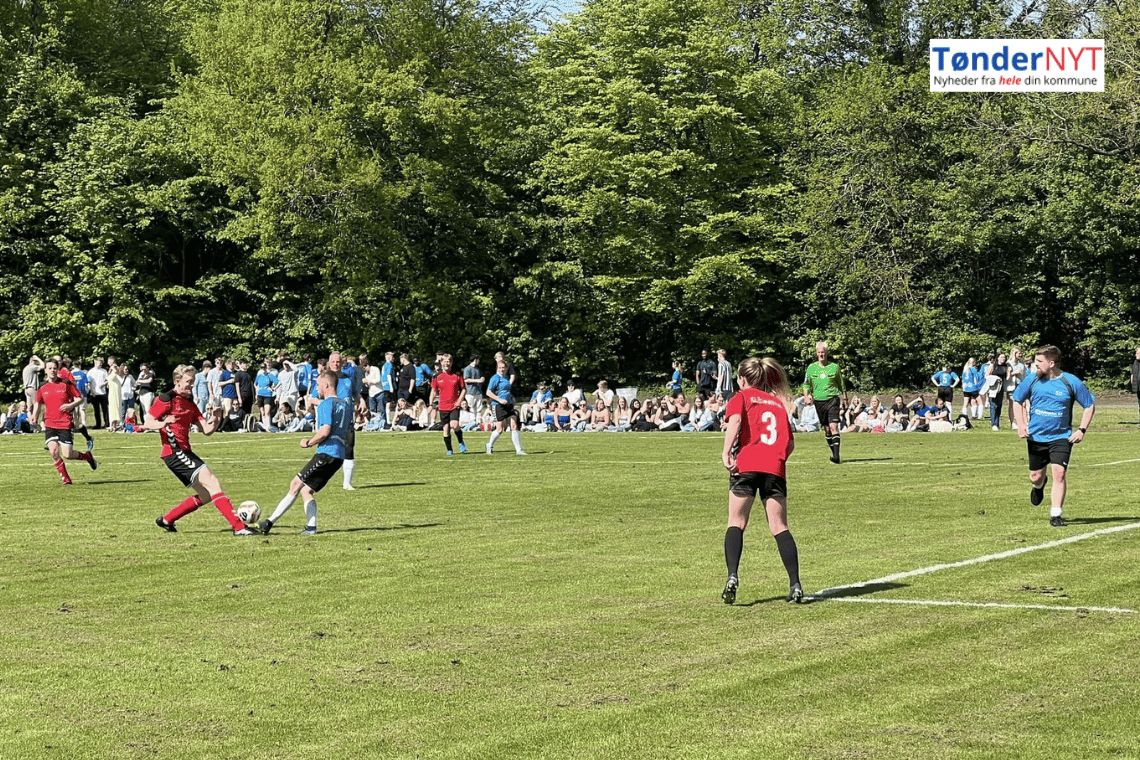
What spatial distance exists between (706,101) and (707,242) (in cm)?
489

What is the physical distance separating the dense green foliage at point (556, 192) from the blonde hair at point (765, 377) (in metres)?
38.7

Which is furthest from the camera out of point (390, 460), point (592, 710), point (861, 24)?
point (861, 24)

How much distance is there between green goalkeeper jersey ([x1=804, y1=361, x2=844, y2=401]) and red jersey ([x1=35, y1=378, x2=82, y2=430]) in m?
11.7

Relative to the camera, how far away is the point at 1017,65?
49.3 metres

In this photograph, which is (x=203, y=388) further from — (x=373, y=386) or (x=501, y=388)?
(x=501, y=388)

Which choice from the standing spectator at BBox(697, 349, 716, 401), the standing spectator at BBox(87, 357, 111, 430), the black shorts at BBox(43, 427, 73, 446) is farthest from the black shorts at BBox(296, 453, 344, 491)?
the standing spectator at BBox(87, 357, 111, 430)

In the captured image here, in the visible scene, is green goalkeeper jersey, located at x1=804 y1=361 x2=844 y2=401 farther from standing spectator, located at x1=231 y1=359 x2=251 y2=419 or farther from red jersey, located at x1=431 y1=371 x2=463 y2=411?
standing spectator, located at x1=231 y1=359 x2=251 y2=419

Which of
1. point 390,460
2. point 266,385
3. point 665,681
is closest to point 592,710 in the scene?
point 665,681

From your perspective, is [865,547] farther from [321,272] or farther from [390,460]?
[321,272]

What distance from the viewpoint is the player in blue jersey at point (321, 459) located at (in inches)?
588

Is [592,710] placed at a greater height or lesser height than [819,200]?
lesser

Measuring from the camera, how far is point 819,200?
51000mm

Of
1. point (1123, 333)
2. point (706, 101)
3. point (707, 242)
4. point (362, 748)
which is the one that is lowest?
point (362, 748)

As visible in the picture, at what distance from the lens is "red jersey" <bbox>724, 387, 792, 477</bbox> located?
10.1 meters
